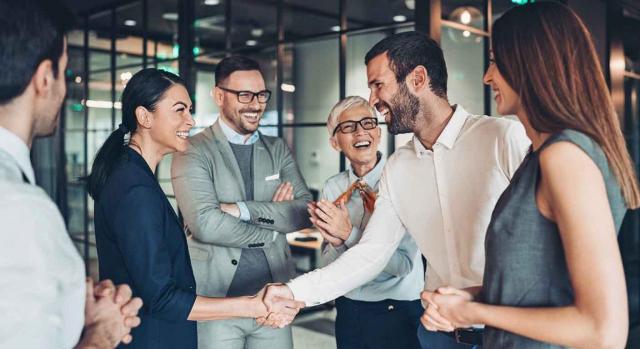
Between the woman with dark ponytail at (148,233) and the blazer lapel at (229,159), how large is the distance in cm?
55

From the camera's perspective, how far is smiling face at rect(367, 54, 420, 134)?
208 cm

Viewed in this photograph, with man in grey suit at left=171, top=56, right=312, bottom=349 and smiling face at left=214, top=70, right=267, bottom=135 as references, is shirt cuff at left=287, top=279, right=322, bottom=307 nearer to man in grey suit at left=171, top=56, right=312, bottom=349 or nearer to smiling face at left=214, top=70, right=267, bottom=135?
man in grey suit at left=171, top=56, right=312, bottom=349

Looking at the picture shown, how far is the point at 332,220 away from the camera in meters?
2.39

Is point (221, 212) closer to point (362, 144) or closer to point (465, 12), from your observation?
point (362, 144)

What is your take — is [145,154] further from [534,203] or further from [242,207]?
[534,203]

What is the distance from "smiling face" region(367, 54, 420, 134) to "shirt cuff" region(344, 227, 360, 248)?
51 centimetres

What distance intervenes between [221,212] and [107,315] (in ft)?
4.13

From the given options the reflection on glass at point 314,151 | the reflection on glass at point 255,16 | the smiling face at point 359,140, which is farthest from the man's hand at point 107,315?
the reflection on glass at point 314,151

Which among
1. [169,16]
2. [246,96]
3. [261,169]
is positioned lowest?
[261,169]

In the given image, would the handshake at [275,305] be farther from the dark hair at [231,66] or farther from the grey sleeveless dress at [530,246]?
the dark hair at [231,66]

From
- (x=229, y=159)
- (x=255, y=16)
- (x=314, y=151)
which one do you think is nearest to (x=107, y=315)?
(x=229, y=159)

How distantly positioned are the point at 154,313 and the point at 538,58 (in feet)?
4.39

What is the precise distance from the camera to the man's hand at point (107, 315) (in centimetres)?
128

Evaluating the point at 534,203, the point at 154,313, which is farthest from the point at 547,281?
the point at 154,313
